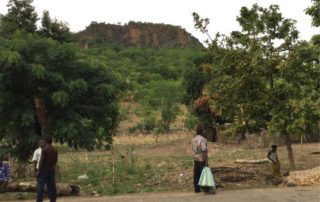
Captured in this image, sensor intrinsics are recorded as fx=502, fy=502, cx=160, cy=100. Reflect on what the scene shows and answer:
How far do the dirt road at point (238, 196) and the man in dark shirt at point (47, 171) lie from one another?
1.51 m

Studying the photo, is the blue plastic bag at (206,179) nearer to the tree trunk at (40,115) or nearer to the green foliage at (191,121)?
the tree trunk at (40,115)

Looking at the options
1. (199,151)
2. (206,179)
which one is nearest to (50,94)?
(199,151)

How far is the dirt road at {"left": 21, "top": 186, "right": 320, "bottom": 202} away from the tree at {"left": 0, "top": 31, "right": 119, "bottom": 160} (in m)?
2.43

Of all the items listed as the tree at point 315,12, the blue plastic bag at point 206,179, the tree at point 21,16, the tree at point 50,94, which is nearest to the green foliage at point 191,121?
the tree at point 21,16

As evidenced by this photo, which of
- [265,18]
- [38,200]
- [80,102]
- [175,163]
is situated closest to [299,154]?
[175,163]

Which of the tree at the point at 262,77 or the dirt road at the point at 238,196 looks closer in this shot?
the dirt road at the point at 238,196

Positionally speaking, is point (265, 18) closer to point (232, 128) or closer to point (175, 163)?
point (232, 128)

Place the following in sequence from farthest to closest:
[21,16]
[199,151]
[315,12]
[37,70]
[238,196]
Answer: [21,16]
[315,12]
[37,70]
[199,151]
[238,196]

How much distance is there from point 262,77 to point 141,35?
99.3 metres

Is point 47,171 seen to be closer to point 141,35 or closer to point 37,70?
point 37,70

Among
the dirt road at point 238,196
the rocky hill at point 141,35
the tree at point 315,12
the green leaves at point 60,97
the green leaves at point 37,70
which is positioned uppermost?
the rocky hill at point 141,35

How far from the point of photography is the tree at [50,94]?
1366cm

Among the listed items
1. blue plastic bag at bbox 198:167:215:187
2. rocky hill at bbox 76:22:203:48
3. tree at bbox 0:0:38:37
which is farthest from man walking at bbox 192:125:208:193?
rocky hill at bbox 76:22:203:48

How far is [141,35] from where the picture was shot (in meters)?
114
